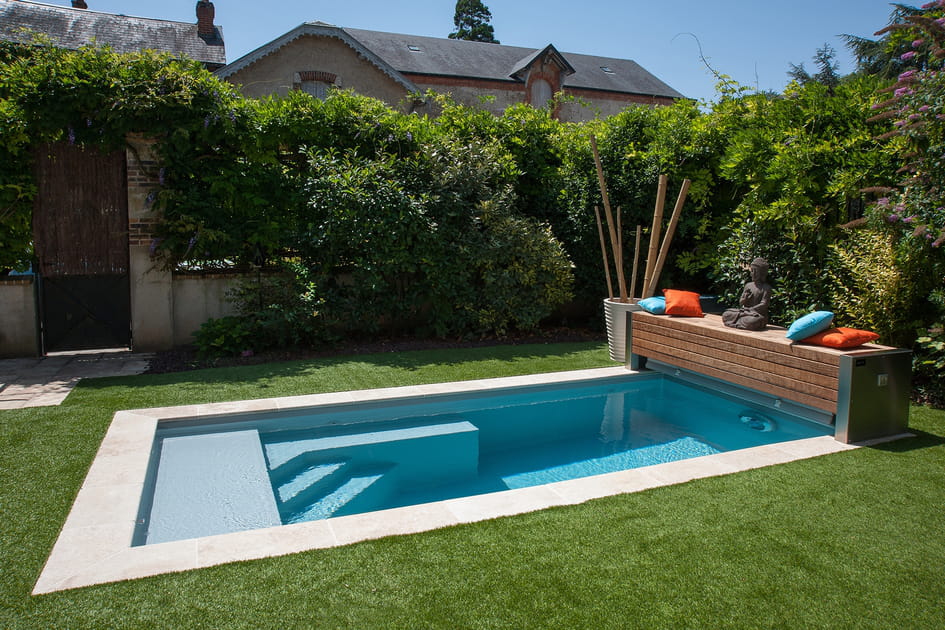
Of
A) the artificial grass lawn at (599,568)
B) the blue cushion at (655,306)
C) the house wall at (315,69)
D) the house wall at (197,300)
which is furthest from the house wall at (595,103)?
the artificial grass lawn at (599,568)

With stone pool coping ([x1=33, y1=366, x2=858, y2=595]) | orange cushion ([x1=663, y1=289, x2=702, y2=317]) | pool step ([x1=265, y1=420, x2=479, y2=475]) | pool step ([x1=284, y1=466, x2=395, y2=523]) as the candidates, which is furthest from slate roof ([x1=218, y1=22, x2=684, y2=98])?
stone pool coping ([x1=33, y1=366, x2=858, y2=595])

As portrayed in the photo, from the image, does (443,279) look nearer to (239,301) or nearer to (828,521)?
(239,301)

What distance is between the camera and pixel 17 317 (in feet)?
21.8

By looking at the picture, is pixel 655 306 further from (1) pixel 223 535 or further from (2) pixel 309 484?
(1) pixel 223 535

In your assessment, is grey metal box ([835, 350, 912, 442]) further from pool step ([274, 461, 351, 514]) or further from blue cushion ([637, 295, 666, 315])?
pool step ([274, 461, 351, 514])

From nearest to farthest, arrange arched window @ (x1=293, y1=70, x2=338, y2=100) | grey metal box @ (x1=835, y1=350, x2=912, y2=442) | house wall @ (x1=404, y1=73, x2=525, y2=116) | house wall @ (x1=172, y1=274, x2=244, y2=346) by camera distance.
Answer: grey metal box @ (x1=835, y1=350, x2=912, y2=442) → house wall @ (x1=172, y1=274, x2=244, y2=346) → arched window @ (x1=293, y1=70, x2=338, y2=100) → house wall @ (x1=404, y1=73, x2=525, y2=116)

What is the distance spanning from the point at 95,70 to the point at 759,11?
914cm

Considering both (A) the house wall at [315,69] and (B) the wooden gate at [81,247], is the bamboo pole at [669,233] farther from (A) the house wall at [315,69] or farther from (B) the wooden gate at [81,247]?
(A) the house wall at [315,69]

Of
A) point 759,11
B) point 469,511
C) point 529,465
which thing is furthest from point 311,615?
point 759,11

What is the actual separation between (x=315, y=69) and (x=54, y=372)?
16.4 m

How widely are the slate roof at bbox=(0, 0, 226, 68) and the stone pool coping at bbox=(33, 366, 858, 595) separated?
19029 mm

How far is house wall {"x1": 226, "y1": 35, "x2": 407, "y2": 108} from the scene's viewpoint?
767 inches

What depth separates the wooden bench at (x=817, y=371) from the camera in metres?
4.32

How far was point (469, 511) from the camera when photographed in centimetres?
319
